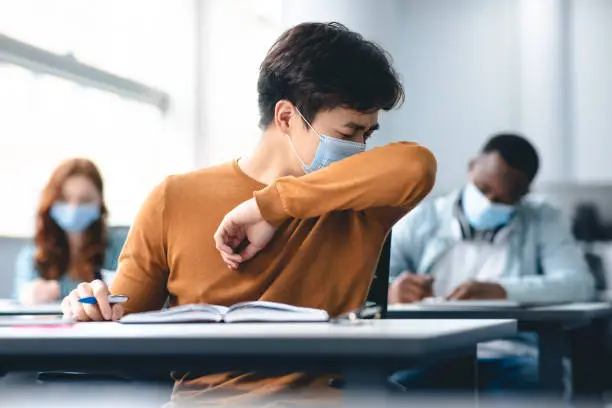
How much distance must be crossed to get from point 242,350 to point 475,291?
1861 millimetres

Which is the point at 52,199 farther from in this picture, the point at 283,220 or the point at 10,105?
the point at 283,220

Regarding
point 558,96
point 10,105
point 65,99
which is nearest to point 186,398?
point 10,105

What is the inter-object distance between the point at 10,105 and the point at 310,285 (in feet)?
11.0

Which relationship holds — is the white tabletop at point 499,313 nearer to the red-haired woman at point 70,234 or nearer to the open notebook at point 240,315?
the open notebook at point 240,315

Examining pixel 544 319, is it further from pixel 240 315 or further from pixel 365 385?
pixel 365 385

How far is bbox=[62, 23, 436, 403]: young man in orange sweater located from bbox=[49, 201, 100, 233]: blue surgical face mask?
7.19 feet

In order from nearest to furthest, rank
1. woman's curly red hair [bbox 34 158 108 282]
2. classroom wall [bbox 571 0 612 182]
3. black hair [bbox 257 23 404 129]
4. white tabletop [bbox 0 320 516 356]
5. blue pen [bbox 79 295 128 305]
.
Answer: white tabletop [bbox 0 320 516 356] → blue pen [bbox 79 295 128 305] → black hair [bbox 257 23 404 129] → woman's curly red hair [bbox 34 158 108 282] → classroom wall [bbox 571 0 612 182]

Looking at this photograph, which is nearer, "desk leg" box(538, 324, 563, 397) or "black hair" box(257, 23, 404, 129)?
"black hair" box(257, 23, 404, 129)

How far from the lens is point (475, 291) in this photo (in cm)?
281

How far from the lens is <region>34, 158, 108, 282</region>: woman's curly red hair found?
3756mm

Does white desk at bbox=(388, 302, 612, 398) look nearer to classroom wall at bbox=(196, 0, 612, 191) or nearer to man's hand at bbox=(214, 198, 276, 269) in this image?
man's hand at bbox=(214, 198, 276, 269)

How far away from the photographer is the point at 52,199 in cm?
381

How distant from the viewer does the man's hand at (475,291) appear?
2.79 meters

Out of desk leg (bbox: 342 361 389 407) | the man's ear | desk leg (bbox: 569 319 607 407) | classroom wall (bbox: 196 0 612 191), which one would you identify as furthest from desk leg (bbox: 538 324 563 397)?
classroom wall (bbox: 196 0 612 191)
